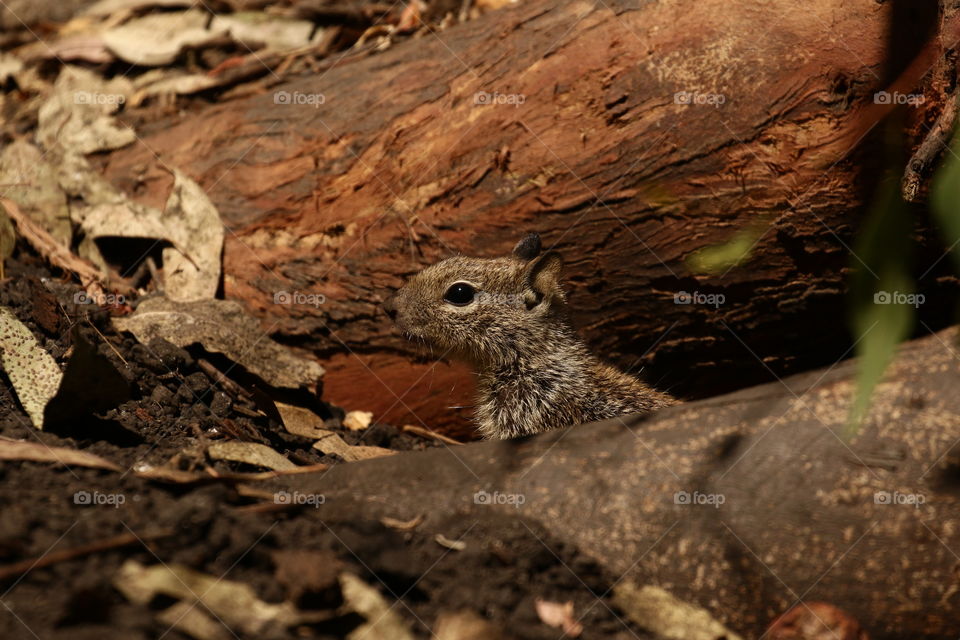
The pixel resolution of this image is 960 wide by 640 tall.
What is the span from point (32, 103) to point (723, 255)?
6.95 m

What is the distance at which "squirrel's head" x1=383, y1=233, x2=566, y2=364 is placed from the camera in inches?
260

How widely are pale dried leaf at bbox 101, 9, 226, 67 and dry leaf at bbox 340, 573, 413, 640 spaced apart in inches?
279

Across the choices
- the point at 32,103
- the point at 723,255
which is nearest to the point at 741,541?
the point at 723,255

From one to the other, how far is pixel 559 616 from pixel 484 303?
3.67 m

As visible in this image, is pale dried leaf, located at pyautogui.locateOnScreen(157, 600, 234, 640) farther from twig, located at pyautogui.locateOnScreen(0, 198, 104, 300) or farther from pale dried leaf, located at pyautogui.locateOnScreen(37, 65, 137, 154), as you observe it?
pale dried leaf, located at pyautogui.locateOnScreen(37, 65, 137, 154)

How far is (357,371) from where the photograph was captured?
7.30m

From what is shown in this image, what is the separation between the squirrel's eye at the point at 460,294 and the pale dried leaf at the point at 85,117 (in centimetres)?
334

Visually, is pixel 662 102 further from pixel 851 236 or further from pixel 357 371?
pixel 357 371

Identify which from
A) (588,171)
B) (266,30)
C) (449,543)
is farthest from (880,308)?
(266,30)

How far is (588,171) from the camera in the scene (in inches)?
239

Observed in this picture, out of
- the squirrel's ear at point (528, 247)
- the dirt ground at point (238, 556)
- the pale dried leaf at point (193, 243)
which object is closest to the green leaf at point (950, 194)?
the dirt ground at point (238, 556)

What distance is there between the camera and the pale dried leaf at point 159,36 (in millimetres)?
8875

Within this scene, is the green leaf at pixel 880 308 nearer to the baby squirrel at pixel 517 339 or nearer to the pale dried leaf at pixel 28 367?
the baby squirrel at pixel 517 339

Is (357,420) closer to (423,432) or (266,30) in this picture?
(423,432)
